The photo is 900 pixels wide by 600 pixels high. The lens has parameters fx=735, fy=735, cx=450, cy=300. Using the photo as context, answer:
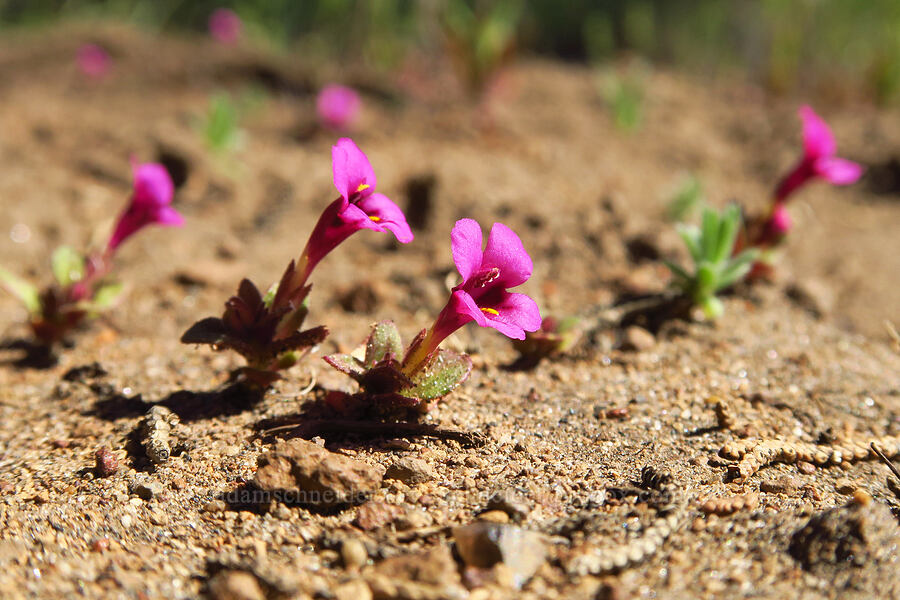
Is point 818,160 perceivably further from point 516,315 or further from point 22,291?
point 22,291

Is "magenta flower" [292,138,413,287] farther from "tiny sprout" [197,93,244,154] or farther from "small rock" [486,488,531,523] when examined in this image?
"tiny sprout" [197,93,244,154]

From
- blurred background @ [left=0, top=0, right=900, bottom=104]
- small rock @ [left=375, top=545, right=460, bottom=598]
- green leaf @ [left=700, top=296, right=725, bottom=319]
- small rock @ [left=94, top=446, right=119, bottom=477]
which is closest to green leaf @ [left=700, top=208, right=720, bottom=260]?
green leaf @ [left=700, top=296, right=725, bottom=319]

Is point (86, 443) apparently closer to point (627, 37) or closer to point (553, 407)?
point (553, 407)

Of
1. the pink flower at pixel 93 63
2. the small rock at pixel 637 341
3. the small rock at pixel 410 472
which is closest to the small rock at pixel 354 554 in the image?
the small rock at pixel 410 472

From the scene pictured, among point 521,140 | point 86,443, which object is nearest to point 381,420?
point 86,443


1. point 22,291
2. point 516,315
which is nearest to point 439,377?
point 516,315
